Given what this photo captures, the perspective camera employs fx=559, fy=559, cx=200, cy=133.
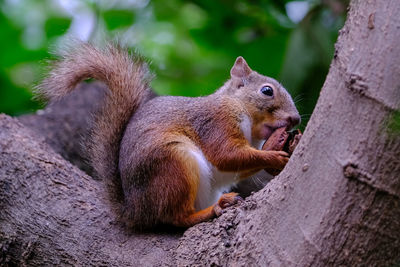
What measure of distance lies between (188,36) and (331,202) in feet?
10.3

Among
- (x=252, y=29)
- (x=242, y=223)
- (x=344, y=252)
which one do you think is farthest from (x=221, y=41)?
(x=344, y=252)

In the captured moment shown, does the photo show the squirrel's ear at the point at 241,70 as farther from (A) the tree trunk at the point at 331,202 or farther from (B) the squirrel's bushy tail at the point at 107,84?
(A) the tree trunk at the point at 331,202

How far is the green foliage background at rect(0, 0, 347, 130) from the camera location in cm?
364

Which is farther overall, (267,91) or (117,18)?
(117,18)

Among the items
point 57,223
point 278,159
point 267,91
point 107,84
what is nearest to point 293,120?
point 267,91

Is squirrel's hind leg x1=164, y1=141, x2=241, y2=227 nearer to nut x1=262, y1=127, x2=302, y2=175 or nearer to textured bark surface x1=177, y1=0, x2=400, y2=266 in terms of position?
nut x1=262, y1=127, x2=302, y2=175

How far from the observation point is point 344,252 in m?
1.69

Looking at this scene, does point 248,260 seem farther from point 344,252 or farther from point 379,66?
point 379,66

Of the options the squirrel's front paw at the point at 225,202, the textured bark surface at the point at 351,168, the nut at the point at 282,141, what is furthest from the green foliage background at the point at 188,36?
the textured bark surface at the point at 351,168

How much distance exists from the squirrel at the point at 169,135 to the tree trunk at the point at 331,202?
6.9 inches

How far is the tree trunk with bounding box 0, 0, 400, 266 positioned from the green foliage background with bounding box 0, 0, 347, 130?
1.50 metres

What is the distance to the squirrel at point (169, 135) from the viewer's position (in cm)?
256

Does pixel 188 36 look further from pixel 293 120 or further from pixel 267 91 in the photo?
pixel 293 120

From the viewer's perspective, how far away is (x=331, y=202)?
1.65 meters
